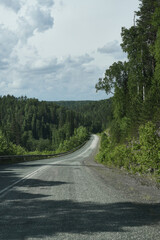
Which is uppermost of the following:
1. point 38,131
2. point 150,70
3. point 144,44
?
point 144,44

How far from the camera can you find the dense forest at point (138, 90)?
11.0 m

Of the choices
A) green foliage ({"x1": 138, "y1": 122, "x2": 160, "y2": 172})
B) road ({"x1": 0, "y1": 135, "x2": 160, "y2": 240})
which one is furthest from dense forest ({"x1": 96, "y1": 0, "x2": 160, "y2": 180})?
road ({"x1": 0, "y1": 135, "x2": 160, "y2": 240})

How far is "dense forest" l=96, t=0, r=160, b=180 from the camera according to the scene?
36.0 ft

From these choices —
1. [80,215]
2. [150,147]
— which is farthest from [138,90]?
[80,215]

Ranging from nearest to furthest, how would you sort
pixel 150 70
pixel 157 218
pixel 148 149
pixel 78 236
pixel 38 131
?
pixel 78 236 → pixel 157 218 → pixel 148 149 → pixel 150 70 → pixel 38 131

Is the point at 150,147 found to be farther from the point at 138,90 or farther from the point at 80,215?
the point at 138,90

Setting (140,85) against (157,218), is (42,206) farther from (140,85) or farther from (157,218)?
(140,85)

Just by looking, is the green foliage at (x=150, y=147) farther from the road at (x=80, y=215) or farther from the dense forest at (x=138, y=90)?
the road at (x=80, y=215)

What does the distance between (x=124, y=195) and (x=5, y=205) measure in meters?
3.10

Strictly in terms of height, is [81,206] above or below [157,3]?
below

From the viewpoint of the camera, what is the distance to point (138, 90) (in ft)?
97.3

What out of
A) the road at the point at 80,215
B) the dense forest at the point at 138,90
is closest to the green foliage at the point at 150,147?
the dense forest at the point at 138,90

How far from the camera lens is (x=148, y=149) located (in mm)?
9781

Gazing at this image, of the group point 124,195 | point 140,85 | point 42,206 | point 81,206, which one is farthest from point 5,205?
point 140,85
